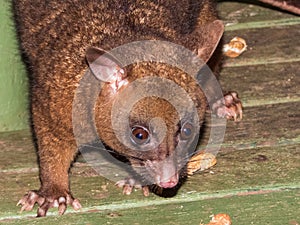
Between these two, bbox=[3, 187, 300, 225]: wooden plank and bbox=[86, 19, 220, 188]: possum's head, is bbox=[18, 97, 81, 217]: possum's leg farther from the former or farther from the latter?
bbox=[86, 19, 220, 188]: possum's head

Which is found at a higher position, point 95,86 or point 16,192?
point 95,86

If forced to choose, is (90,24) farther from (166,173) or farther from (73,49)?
(166,173)

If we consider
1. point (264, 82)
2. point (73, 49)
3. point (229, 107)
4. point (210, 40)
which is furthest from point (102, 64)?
point (264, 82)

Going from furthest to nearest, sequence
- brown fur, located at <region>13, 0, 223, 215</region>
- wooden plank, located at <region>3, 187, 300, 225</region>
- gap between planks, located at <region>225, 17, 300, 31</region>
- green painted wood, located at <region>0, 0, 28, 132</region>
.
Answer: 1. gap between planks, located at <region>225, 17, 300, 31</region>
2. green painted wood, located at <region>0, 0, 28, 132</region>
3. brown fur, located at <region>13, 0, 223, 215</region>
4. wooden plank, located at <region>3, 187, 300, 225</region>

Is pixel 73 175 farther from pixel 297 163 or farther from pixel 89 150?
pixel 297 163

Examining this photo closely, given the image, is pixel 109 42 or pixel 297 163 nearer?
pixel 109 42

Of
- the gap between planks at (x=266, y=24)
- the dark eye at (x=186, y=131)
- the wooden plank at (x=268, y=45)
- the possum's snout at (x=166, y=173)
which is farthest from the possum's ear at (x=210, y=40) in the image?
the gap between planks at (x=266, y=24)

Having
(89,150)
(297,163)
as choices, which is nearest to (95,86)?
(89,150)

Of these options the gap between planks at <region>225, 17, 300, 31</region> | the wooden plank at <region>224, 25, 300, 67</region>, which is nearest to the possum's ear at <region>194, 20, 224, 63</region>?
the wooden plank at <region>224, 25, 300, 67</region>

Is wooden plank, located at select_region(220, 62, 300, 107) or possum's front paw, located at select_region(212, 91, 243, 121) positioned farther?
wooden plank, located at select_region(220, 62, 300, 107)
